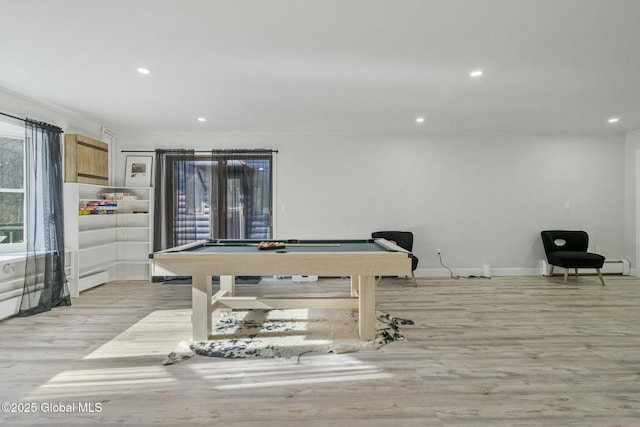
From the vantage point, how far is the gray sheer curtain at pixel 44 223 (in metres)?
3.56

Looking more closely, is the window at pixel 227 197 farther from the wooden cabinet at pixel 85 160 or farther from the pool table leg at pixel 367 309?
the pool table leg at pixel 367 309

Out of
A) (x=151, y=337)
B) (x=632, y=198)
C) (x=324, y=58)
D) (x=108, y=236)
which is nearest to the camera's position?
(x=324, y=58)

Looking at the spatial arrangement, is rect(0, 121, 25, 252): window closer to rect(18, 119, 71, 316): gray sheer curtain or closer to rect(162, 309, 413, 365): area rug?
rect(18, 119, 71, 316): gray sheer curtain

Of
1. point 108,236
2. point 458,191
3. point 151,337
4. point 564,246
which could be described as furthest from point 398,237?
point 108,236

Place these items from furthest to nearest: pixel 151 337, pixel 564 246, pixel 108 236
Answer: pixel 564 246, pixel 108 236, pixel 151 337

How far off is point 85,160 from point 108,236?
4.26 ft

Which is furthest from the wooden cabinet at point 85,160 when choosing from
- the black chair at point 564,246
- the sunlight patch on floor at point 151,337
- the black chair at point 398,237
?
the black chair at point 564,246

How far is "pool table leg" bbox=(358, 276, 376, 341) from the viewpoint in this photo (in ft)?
9.05

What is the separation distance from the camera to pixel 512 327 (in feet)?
10.1

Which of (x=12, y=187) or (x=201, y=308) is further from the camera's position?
(x=12, y=187)

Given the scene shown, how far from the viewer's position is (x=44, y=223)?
147 inches

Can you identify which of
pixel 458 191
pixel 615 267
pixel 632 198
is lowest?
pixel 615 267

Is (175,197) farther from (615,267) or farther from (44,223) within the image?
(615,267)

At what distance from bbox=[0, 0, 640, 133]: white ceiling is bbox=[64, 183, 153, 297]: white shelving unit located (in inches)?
48.9
